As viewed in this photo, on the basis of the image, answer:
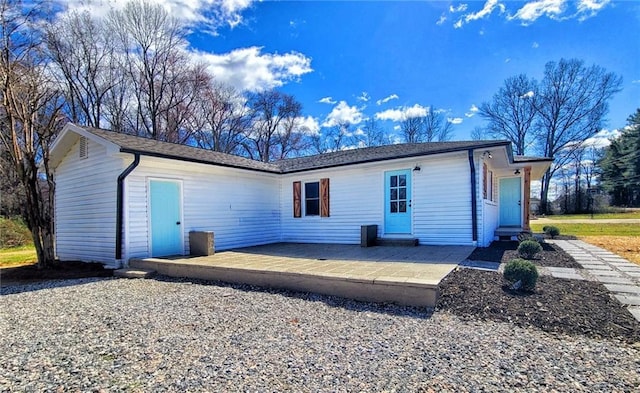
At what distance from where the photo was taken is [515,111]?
95.2 ft

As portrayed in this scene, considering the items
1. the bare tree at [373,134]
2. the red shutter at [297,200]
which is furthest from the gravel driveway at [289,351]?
the bare tree at [373,134]

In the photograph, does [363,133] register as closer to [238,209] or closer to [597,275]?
[238,209]

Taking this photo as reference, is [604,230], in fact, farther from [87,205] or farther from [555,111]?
[87,205]

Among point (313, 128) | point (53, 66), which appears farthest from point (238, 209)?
point (313, 128)

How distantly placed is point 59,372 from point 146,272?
410 centimetres

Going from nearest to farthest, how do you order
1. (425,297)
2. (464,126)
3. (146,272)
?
(425,297)
(146,272)
(464,126)

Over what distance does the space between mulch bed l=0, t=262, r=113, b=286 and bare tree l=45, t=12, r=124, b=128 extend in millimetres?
11827

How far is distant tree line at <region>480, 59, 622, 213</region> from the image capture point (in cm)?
2630

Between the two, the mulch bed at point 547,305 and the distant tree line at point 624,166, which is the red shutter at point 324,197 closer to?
the mulch bed at point 547,305

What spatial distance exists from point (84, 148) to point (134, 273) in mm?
3927

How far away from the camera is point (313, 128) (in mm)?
28719

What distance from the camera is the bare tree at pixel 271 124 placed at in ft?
84.9

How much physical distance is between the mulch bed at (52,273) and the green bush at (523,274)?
23.9 feet

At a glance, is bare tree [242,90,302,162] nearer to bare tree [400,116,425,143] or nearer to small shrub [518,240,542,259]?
bare tree [400,116,425,143]
